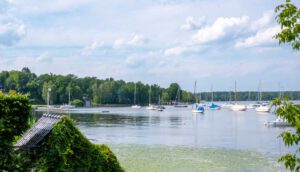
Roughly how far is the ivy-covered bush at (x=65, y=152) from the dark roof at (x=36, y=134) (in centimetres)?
16

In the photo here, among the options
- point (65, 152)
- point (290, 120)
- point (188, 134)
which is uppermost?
point (290, 120)

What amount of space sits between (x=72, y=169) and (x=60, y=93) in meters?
184

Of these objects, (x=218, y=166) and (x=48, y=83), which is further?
(x=48, y=83)

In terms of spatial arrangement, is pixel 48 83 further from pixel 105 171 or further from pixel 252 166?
pixel 105 171

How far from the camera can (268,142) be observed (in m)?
50.8

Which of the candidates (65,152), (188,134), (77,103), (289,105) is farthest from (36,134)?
(77,103)

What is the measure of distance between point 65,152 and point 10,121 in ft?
5.14

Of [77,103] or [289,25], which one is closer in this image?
[289,25]

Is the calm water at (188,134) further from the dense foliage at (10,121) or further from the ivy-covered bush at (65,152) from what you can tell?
the dense foliage at (10,121)

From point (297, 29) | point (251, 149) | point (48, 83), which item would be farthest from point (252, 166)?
point (48, 83)

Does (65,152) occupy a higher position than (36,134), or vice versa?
(36,134)

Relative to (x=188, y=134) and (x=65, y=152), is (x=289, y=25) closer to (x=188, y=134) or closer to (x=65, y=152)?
(x=65, y=152)

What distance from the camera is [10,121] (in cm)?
1113

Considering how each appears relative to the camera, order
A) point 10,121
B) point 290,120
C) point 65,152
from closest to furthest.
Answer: point 290,120 < point 10,121 < point 65,152
